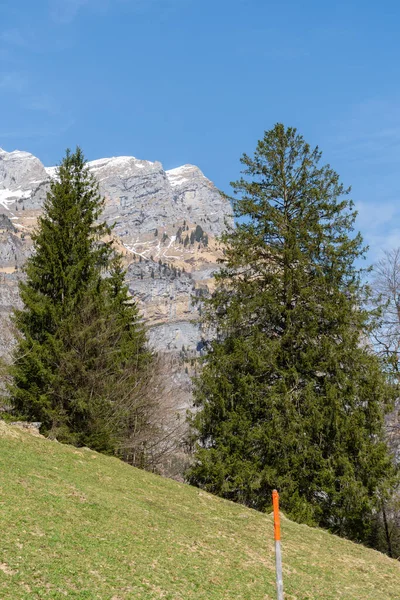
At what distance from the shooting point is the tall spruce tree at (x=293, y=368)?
17.0m

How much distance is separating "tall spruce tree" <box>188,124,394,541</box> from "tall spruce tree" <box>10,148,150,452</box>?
3.69 m

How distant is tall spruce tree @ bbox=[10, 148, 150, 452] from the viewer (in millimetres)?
18016

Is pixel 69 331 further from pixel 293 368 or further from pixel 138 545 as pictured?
pixel 138 545

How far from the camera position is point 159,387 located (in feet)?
92.3

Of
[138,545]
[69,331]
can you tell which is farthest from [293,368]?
[138,545]

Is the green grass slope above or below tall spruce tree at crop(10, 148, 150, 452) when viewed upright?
below

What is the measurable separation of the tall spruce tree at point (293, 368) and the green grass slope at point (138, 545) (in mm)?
2971

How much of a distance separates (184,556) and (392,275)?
14.8 meters

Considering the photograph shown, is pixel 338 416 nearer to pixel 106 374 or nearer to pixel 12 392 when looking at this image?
pixel 106 374

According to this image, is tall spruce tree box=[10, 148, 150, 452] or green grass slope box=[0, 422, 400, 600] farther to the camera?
tall spruce tree box=[10, 148, 150, 452]

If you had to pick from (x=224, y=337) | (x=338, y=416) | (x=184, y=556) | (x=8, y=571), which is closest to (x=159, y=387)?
(x=224, y=337)

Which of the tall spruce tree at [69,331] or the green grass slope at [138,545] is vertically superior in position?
the tall spruce tree at [69,331]

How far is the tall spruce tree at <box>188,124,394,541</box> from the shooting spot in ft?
55.9

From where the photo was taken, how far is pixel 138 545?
29.2 feet
